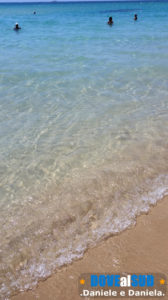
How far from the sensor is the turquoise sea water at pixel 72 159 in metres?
3.38

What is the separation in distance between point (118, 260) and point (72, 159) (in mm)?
2280

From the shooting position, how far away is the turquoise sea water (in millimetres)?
3385

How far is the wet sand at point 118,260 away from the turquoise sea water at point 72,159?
125 mm

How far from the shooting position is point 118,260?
3.07 m

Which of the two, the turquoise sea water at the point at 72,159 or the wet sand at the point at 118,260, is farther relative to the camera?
the turquoise sea water at the point at 72,159

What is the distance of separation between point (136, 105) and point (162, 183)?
10.7ft

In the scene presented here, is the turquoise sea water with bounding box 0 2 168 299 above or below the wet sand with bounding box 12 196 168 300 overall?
above

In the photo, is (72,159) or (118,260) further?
(72,159)

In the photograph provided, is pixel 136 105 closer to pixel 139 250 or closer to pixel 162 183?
pixel 162 183

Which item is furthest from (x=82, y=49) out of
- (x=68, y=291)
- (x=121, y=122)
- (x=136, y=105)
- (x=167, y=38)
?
(x=68, y=291)

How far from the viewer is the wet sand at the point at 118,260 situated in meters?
2.82

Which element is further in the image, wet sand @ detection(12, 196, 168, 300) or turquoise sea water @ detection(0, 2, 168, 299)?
turquoise sea water @ detection(0, 2, 168, 299)

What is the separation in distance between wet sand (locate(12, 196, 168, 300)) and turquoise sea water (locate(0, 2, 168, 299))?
0.41 ft

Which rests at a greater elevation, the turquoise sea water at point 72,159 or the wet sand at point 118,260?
the turquoise sea water at point 72,159
